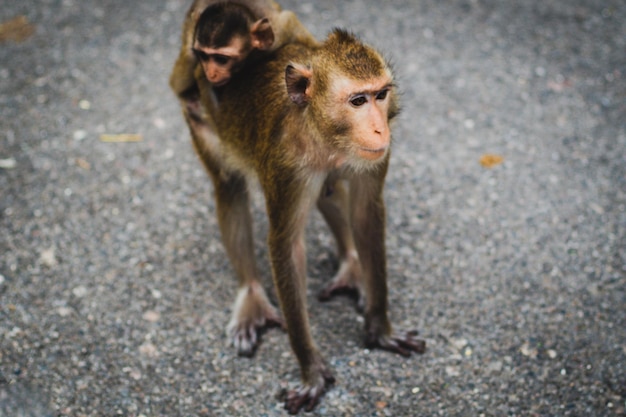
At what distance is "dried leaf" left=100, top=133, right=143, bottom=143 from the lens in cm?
540

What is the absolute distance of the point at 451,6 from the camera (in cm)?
663

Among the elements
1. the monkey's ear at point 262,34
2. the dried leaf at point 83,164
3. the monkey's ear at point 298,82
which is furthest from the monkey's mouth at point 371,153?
the dried leaf at point 83,164

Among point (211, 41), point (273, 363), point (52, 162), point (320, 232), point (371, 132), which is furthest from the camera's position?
point (52, 162)

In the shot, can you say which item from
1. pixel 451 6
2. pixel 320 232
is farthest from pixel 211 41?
pixel 451 6

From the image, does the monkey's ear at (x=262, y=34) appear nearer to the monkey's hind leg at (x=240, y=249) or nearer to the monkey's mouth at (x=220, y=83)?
the monkey's mouth at (x=220, y=83)

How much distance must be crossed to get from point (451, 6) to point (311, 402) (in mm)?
4171

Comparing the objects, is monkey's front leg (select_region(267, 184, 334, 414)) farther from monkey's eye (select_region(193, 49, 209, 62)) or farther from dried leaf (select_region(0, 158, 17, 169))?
dried leaf (select_region(0, 158, 17, 169))

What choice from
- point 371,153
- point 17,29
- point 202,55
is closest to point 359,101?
point 371,153

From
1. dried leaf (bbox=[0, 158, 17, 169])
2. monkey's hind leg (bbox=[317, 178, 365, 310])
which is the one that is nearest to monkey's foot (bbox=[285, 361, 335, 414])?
monkey's hind leg (bbox=[317, 178, 365, 310])

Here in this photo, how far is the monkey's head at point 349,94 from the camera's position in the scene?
2.95 meters

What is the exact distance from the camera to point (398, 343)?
3992 millimetres

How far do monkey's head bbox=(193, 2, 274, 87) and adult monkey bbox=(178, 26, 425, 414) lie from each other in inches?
4.2

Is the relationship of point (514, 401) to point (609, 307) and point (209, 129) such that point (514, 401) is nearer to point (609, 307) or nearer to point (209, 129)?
point (609, 307)

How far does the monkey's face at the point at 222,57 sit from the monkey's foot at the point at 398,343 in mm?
1564
